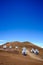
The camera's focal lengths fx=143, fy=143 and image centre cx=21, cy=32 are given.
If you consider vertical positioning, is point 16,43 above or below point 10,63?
above

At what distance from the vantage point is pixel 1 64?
18109mm

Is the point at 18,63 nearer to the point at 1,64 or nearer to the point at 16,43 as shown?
the point at 1,64

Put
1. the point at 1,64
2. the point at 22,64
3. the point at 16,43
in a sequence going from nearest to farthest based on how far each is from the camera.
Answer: the point at 1,64
the point at 22,64
the point at 16,43

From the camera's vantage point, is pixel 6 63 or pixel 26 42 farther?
pixel 26 42

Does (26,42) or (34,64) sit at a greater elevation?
(26,42)

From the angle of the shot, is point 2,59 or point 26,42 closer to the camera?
point 2,59

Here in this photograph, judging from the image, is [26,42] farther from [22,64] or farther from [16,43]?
[22,64]

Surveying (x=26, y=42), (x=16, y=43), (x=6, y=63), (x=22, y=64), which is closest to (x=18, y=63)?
(x=22, y=64)

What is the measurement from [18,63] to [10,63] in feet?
4.25

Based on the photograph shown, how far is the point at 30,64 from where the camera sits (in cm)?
2009

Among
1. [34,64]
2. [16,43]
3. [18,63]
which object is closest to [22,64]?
[18,63]

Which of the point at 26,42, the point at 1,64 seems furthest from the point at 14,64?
the point at 26,42

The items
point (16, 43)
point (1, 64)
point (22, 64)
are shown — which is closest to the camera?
point (1, 64)

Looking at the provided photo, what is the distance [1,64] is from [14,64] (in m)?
1.74
